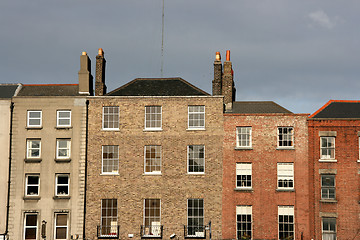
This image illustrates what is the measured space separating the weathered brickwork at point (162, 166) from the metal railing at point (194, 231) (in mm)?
388

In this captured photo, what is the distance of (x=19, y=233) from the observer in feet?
143

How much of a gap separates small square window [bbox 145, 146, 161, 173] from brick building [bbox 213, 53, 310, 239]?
544 cm

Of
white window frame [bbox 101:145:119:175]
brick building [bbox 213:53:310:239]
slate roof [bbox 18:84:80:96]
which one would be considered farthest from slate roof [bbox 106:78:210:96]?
white window frame [bbox 101:145:119:175]

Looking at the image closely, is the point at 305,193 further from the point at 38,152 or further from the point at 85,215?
the point at 38,152

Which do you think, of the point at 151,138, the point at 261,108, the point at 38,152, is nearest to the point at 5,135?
the point at 38,152

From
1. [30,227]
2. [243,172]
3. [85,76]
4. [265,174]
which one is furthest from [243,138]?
[30,227]

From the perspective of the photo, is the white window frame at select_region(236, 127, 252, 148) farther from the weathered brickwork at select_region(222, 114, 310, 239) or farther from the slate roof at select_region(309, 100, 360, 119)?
the slate roof at select_region(309, 100, 360, 119)

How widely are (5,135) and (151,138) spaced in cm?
1215

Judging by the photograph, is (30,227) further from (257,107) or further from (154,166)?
(257,107)

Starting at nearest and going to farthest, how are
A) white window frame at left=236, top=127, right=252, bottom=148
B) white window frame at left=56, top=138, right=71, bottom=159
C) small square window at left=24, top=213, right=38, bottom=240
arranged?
small square window at left=24, top=213, right=38, bottom=240 → white window frame at left=236, top=127, right=252, bottom=148 → white window frame at left=56, top=138, right=71, bottom=159

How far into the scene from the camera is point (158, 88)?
155 feet

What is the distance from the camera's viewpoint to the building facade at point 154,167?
43.6m

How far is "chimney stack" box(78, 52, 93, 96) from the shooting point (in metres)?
46.7

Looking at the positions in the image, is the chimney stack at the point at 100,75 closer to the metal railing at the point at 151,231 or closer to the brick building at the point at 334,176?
the metal railing at the point at 151,231
